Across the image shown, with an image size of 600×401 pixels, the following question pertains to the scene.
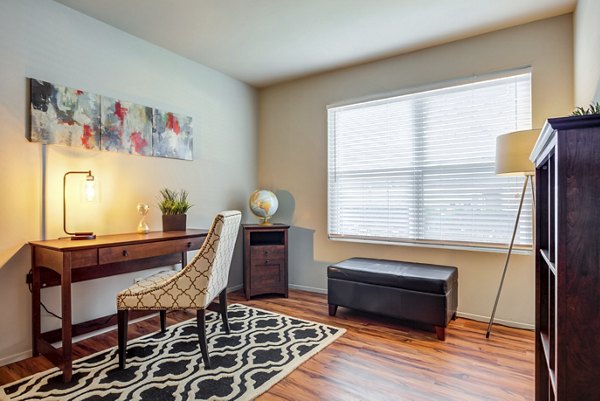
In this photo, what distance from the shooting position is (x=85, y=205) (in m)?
2.57

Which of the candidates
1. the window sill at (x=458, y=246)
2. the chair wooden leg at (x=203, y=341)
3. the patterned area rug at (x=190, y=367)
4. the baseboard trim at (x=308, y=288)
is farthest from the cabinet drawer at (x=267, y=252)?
the chair wooden leg at (x=203, y=341)

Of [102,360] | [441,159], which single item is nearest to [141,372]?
[102,360]

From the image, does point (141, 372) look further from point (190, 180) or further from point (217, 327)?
point (190, 180)

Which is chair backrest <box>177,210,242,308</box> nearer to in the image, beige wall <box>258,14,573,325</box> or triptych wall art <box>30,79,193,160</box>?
triptych wall art <box>30,79,193,160</box>

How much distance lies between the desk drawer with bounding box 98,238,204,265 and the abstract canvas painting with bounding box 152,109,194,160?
36.9 inches

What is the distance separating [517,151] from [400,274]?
3.92 ft

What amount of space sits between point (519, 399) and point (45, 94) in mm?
3431

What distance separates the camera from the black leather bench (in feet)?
8.16

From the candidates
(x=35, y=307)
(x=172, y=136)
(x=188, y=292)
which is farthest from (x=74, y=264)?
(x=172, y=136)

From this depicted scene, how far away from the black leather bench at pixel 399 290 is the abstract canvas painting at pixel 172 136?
5.95 ft

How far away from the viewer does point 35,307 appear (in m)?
2.23

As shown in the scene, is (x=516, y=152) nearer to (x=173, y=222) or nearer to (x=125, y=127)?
(x=173, y=222)

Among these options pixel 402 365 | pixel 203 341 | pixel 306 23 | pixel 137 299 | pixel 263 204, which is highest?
pixel 306 23

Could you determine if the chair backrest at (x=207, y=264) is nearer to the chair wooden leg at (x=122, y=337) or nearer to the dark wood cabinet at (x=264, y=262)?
the chair wooden leg at (x=122, y=337)
